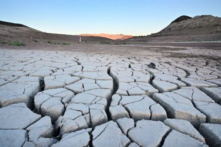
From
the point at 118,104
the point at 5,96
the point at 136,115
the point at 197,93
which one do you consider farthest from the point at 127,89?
the point at 5,96

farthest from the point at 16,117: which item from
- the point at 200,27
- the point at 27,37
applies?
the point at 200,27

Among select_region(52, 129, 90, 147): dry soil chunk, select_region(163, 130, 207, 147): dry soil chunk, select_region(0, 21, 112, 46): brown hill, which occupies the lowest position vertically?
select_region(52, 129, 90, 147): dry soil chunk

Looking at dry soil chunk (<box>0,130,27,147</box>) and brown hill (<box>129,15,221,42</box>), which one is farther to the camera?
brown hill (<box>129,15,221,42</box>)

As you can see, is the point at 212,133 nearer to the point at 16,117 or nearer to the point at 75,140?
the point at 75,140

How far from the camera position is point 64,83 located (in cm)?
187

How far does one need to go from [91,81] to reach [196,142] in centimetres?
147

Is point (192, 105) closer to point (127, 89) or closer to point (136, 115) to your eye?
point (136, 115)

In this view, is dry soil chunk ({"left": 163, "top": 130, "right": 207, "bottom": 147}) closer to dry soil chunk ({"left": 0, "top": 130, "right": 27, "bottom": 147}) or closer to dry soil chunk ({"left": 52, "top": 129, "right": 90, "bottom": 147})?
dry soil chunk ({"left": 52, "top": 129, "right": 90, "bottom": 147})

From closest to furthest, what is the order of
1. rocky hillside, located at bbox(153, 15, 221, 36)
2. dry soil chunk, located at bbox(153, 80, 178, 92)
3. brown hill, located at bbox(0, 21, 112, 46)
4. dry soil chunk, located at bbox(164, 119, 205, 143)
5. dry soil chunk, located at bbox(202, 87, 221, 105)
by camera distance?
1. dry soil chunk, located at bbox(164, 119, 205, 143)
2. dry soil chunk, located at bbox(202, 87, 221, 105)
3. dry soil chunk, located at bbox(153, 80, 178, 92)
4. brown hill, located at bbox(0, 21, 112, 46)
5. rocky hillside, located at bbox(153, 15, 221, 36)

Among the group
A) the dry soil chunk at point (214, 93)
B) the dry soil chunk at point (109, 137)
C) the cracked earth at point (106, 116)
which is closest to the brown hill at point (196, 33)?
the dry soil chunk at point (214, 93)

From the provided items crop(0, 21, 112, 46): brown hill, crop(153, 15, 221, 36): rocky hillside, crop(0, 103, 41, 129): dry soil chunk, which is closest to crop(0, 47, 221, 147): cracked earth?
crop(0, 103, 41, 129): dry soil chunk

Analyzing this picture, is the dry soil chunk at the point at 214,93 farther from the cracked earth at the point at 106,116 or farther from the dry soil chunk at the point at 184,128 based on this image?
the dry soil chunk at the point at 184,128

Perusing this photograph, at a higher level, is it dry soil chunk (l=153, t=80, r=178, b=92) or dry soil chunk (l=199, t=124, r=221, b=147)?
dry soil chunk (l=153, t=80, r=178, b=92)

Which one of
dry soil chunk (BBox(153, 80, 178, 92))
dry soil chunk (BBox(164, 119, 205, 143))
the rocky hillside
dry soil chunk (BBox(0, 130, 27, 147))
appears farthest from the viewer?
the rocky hillside
